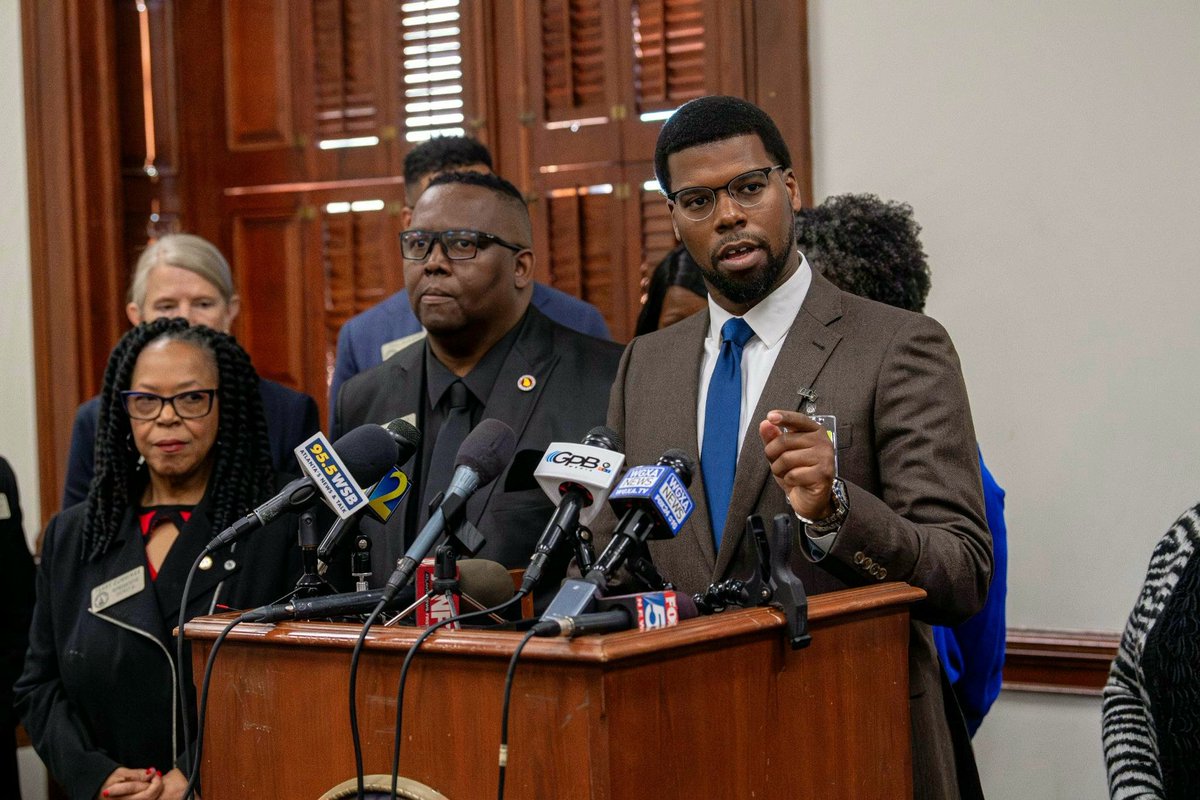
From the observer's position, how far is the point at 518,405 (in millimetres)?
3021

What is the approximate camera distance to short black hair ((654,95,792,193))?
2.16m

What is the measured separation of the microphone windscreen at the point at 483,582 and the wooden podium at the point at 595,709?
215 millimetres

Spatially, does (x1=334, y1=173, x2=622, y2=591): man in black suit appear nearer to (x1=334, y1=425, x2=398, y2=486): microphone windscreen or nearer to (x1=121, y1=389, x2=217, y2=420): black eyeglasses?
(x1=121, y1=389, x2=217, y2=420): black eyeglasses

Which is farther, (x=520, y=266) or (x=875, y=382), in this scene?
(x=520, y=266)

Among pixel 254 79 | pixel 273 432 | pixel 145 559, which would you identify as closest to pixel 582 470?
pixel 145 559

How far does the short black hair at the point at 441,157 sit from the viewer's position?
3945mm

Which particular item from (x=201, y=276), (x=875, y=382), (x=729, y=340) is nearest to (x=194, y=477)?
(x=201, y=276)

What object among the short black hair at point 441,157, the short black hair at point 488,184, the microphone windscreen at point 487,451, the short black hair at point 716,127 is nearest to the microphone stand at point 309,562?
the microphone windscreen at point 487,451

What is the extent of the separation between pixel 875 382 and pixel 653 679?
2.37ft

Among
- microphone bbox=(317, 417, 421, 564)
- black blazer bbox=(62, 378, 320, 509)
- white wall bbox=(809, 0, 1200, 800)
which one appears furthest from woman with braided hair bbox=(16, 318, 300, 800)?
white wall bbox=(809, 0, 1200, 800)

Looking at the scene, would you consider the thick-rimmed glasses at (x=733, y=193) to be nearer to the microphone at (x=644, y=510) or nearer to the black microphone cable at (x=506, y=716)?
the microphone at (x=644, y=510)

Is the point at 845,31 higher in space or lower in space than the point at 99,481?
higher

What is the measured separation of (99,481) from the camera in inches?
124

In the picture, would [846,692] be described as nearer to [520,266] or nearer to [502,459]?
[502,459]
